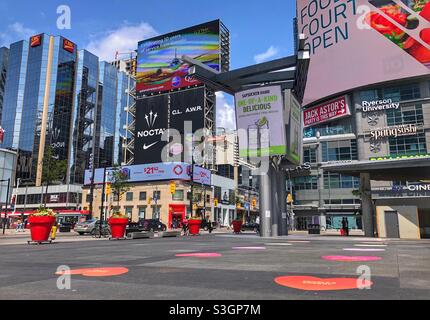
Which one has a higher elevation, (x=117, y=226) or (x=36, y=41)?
(x=36, y=41)

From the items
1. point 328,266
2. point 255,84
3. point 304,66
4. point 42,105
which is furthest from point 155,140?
point 328,266

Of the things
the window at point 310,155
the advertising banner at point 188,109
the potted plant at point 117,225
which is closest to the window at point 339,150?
the window at point 310,155

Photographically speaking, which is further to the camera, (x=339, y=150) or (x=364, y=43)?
(x=339, y=150)

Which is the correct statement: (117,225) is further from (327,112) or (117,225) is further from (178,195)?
(327,112)

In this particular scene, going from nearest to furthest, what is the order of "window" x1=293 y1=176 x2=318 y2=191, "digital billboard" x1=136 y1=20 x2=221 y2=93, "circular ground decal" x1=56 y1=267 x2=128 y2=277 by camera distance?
"circular ground decal" x1=56 y1=267 x2=128 y2=277 → "window" x1=293 y1=176 x2=318 y2=191 → "digital billboard" x1=136 y1=20 x2=221 y2=93

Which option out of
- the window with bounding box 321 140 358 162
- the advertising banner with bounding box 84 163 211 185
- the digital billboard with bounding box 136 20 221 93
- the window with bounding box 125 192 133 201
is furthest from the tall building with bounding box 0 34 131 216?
the window with bounding box 321 140 358 162

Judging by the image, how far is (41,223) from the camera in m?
19.1

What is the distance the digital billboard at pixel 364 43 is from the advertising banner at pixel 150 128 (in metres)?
35.2

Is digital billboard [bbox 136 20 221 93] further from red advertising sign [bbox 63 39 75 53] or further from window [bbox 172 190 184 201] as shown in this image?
red advertising sign [bbox 63 39 75 53]

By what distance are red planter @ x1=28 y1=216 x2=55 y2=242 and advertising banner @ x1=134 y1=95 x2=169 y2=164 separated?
6767cm

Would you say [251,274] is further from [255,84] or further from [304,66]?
[255,84]

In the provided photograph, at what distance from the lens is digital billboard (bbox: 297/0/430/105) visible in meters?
63.9

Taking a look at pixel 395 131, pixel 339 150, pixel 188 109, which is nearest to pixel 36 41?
pixel 188 109

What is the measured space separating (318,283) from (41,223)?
16.6 meters
